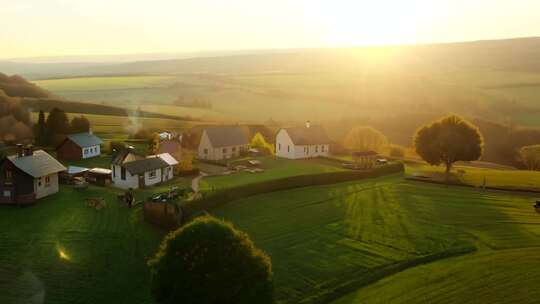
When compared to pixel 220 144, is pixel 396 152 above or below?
below

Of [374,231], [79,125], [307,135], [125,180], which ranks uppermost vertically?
[79,125]

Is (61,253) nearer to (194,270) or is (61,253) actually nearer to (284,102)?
(194,270)

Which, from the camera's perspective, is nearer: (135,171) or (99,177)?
(135,171)

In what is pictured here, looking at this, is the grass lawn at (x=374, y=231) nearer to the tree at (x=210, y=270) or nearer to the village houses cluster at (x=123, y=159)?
the tree at (x=210, y=270)

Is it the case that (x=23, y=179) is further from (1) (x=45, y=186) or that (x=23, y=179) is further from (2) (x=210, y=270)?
(2) (x=210, y=270)

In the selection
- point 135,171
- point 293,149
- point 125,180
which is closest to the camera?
point 135,171

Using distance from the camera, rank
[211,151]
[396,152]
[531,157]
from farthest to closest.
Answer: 1. [396,152]
2. [531,157]
3. [211,151]

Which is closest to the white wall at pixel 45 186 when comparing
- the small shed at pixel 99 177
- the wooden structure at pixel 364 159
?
the small shed at pixel 99 177

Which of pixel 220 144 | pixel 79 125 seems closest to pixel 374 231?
pixel 220 144

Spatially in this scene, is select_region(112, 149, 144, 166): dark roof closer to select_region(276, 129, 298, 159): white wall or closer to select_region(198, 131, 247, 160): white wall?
select_region(198, 131, 247, 160): white wall
